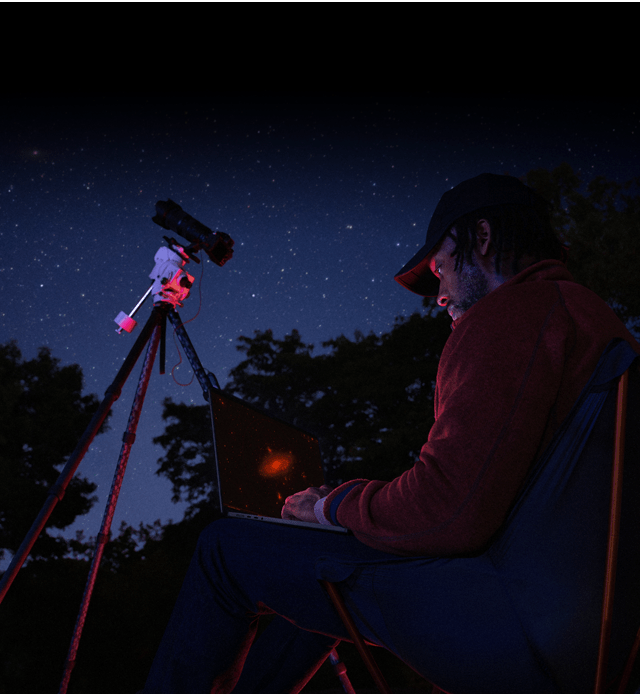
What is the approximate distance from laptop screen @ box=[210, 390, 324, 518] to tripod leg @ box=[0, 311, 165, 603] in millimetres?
1081

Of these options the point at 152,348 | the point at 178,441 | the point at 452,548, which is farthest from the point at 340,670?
the point at 178,441

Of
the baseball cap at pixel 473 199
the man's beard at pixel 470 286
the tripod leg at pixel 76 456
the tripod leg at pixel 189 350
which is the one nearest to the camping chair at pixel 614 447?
the man's beard at pixel 470 286

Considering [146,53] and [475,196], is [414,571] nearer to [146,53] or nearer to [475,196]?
[475,196]

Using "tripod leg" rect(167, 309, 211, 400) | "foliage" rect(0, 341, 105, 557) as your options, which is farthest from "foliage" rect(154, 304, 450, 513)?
"tripod leg" rect(167, 309, 211, 400)

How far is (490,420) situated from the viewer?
0.82 meters

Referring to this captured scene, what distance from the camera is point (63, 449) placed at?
34.0 ft

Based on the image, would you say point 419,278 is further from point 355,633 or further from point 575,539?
point 355,633

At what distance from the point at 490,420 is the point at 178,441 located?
1095 centimetres

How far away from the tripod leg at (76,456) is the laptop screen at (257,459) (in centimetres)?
108

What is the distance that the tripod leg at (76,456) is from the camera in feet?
7.05

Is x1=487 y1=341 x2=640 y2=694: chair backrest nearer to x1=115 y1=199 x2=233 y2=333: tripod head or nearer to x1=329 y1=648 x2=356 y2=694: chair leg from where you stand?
x1=329 y1=648 x2=356 y2=694: chair leg

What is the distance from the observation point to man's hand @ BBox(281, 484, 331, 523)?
1111mm

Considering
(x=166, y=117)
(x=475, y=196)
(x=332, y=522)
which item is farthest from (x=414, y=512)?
(x=166, y=117)

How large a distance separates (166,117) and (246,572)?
4.60m
